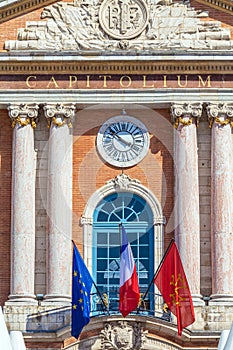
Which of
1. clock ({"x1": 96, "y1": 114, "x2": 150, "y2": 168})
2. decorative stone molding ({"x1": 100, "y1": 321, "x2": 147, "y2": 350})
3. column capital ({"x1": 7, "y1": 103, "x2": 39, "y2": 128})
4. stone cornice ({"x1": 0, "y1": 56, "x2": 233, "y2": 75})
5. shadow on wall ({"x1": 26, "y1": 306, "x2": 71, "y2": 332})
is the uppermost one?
stone cornice ({"x1": 0, "y1": 56, "x2": 233, "y2": 75})

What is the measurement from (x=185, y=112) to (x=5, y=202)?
569 cm

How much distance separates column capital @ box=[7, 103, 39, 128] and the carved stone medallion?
311cm

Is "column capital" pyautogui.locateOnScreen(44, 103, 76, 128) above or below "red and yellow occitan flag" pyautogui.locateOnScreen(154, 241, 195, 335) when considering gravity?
above

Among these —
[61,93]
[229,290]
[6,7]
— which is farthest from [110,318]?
[6,7]

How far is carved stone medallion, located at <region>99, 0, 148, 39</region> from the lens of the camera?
45.2 m

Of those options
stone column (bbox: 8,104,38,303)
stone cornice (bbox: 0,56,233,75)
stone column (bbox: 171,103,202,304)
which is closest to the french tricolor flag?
stone column (bbox: 171,103,202,304)

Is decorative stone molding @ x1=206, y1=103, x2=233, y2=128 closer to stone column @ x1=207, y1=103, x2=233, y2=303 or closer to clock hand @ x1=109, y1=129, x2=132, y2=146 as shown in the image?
stone column @ x1=207, y1=103, x2=233, y2=303

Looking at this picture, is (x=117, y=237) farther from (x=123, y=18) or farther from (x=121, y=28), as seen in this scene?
(x=123, y=18)

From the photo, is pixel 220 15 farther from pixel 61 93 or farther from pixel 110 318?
pixel 110 318

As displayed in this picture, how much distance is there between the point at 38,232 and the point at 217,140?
5671 millimetres

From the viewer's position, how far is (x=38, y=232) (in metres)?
44.5

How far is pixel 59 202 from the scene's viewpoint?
145ft

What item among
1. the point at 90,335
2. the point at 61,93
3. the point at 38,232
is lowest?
the point at 90,335

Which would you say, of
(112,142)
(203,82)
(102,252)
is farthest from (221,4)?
(102,252)
